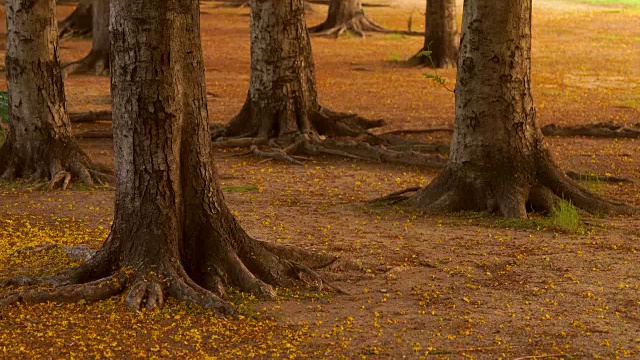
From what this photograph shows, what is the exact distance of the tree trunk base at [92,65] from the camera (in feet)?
70.3

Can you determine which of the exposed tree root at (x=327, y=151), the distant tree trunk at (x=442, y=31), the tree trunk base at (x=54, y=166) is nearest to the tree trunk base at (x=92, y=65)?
the distant tree trunk at (x=442, y=31)

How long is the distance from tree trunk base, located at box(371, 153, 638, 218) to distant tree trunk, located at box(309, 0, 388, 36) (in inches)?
778

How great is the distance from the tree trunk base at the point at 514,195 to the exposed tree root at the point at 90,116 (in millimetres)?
6660

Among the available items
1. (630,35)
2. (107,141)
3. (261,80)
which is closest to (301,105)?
(261,80)

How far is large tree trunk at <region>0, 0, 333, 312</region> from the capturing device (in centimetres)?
736

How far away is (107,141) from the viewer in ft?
48.5

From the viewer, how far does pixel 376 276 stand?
8.16 metres

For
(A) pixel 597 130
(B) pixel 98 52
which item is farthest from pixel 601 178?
(B) pixel 98 52

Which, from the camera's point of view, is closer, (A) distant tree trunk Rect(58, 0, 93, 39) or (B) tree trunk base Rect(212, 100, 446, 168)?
(B) tree trunk base Rect(212, 100, 446, 168)

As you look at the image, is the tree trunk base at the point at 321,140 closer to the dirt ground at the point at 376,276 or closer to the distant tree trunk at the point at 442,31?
the dirt ground at the point at 376,276

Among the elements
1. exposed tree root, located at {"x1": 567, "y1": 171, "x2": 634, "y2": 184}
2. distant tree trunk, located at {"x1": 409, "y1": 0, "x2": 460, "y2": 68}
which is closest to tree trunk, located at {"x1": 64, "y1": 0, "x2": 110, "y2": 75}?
distant tree trunk, located at {"x1": 409, "y1": 0, "x2": 460, "y2": 68}

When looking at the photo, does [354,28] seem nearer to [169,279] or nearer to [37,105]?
[37,105]

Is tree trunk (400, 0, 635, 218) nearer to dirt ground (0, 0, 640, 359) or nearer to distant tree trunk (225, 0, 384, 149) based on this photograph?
dirt ground (0, 0, 640, 359)

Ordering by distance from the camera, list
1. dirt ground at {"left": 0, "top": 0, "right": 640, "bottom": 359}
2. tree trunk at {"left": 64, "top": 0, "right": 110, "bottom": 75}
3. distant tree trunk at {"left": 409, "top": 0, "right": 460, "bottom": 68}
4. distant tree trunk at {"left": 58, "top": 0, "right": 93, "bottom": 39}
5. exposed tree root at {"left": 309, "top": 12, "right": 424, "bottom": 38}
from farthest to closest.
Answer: exposed tree root at {"left": 309, "top": 12, "right": 424, "bottom": 38}, distant tree trunk at {"left": 58, "top": 0, "right": 93, "bottom": 39}, distant tree trunk at {"left": 409, "top": 0, "right": 460, "bottom": 68}, tree trunk at {"left": 64, "top": 0, "right": 110, "bottom": 75}, dirt ground at {"left": 0, "top": 0, "right": 640, "bottom": 359}
